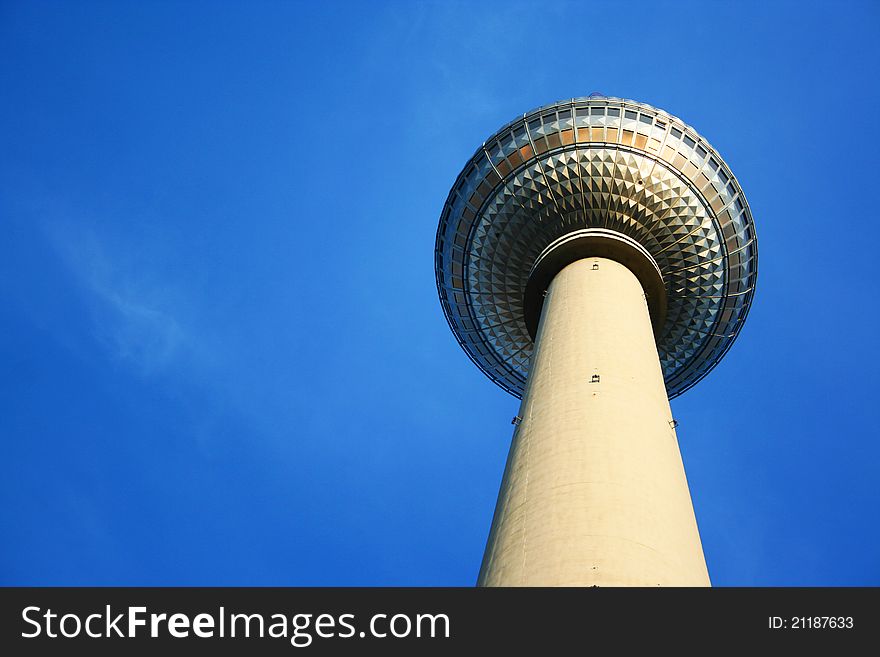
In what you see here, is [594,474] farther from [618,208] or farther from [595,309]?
[618,208]

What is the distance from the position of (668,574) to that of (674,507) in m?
2.51

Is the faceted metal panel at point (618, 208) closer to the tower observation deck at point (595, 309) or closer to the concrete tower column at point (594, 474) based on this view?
the tower observation deck at point (595, 309)

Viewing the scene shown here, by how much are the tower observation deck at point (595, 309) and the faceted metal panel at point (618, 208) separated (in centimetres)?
6

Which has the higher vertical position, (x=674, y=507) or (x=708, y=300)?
(x=708, y=300)

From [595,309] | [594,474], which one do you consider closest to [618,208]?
[595,309]

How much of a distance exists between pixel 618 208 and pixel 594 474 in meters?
16.5

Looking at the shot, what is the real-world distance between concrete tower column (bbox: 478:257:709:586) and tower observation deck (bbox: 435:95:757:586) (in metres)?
0.05

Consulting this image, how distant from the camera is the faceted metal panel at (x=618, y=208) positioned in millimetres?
32656

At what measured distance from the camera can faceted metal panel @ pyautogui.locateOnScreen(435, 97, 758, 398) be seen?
32656mm

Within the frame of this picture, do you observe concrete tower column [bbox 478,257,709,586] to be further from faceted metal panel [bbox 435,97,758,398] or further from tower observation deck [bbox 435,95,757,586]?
faceted metal panel [bbox 435,97,758,398]

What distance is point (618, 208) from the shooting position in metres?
32.2
